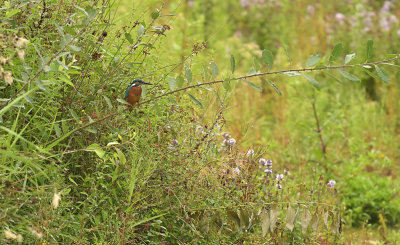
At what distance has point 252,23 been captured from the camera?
855 centimetres

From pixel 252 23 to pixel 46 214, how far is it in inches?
271

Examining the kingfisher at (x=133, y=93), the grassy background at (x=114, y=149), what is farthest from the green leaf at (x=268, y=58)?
the kingfisher at (x=133, y=93)

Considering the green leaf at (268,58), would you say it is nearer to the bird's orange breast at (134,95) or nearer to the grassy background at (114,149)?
the grassy background at (114,149)

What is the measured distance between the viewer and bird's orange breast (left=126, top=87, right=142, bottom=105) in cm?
245

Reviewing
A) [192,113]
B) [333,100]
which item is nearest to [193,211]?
[192,113]

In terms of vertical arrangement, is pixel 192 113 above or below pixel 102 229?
above

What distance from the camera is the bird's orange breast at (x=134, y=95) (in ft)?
8.03

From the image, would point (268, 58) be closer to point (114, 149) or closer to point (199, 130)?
point (199, 130)

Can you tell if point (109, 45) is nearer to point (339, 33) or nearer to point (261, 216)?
point (261, 216)

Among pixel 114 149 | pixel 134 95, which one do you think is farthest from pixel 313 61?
pixel 114 149

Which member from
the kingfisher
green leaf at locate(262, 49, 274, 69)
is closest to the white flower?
the kingfisher

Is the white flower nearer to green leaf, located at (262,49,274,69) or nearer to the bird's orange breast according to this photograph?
the bird's orange breast

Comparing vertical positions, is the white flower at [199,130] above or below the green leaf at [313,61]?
below

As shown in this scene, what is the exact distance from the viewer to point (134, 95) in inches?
96.7
